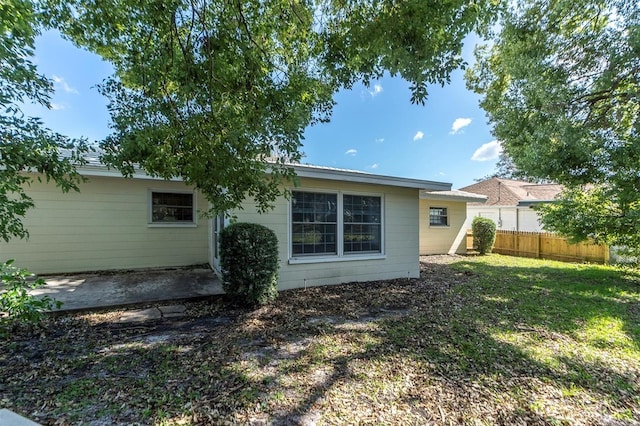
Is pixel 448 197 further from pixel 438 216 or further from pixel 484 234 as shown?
pixel 484 234

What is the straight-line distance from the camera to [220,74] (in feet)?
12.8

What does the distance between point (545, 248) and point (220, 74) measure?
14.0 meters

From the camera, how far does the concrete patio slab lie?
5207mm

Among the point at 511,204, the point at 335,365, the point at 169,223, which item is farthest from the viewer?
the point at 511,204

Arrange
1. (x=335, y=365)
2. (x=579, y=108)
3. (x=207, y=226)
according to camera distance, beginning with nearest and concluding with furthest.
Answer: (x=335, y=365) → (x=579, y=108) → (x=207, y=226)

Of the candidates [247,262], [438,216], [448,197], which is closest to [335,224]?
[247,262]

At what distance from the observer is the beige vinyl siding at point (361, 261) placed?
6.25 meters

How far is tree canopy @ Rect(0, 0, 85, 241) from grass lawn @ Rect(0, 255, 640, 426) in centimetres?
162

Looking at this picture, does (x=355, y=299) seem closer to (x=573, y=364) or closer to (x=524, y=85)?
(x=573, y=364)

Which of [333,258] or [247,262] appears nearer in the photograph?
[247,262]

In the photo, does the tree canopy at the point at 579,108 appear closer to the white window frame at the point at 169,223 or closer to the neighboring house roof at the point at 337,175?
the neighboring house roof at the point at 337,175

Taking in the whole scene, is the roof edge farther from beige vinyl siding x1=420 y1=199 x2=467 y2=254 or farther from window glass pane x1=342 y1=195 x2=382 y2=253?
window glass pane x1=342 y1=195 x2=382 y2=253

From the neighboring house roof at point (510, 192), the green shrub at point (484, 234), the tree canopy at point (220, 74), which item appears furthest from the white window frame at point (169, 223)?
the neighboring house roof at point (510, 192)

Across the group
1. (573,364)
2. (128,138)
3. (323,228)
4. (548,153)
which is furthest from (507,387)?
(548,153)
